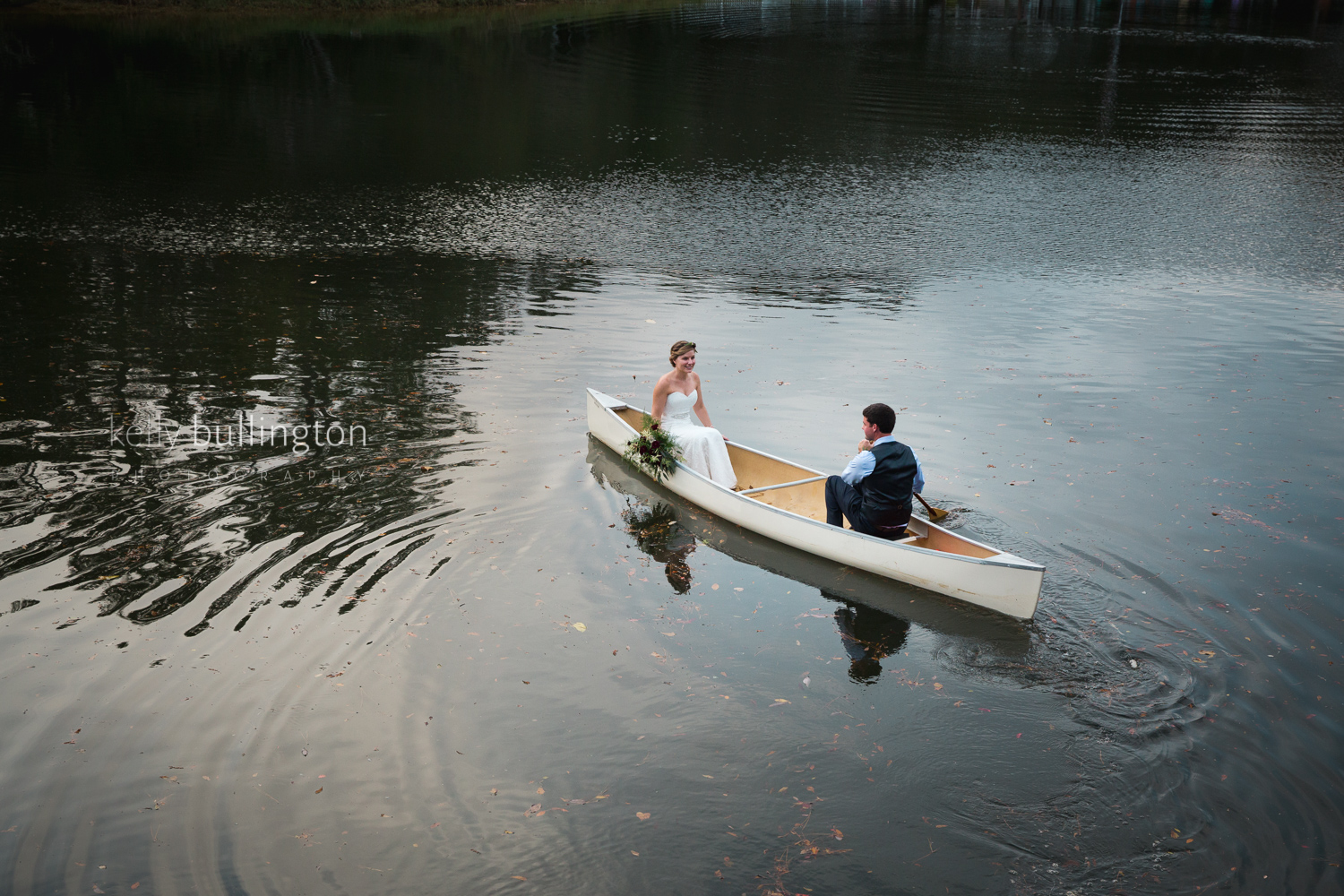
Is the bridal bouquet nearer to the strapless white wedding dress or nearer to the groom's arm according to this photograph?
the strapless white wedding dress

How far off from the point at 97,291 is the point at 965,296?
48.9ft

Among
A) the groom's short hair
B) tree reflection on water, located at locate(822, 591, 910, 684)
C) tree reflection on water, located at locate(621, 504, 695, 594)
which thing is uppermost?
the groom's short hair

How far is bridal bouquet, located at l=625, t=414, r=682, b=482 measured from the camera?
38.2ft

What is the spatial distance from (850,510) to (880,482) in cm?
48

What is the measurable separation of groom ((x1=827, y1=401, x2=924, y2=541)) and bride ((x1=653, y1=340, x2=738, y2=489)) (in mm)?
1897

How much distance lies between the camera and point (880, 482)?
9.71m

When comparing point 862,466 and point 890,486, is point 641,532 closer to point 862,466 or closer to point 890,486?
point 862,466

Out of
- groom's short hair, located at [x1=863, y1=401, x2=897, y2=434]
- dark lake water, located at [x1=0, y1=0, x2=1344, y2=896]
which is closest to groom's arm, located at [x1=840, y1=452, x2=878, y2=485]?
groom's short hair, located at [x1=863, y1=401, x2=897, y2=434]

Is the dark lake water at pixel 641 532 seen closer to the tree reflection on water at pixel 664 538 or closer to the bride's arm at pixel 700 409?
the tree reflection on water at pixel 664 538

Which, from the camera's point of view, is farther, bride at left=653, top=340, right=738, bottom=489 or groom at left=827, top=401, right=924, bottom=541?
bride at left=653, top=340, right=738, bottom=489

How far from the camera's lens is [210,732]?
727cm

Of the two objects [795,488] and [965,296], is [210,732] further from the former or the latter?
[965,296]

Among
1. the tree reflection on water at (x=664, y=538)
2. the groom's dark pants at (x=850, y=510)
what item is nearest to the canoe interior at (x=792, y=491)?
the groom's dark pants at (x=850, y=510)

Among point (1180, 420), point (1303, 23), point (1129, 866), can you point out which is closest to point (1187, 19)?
point (1303, 23)
